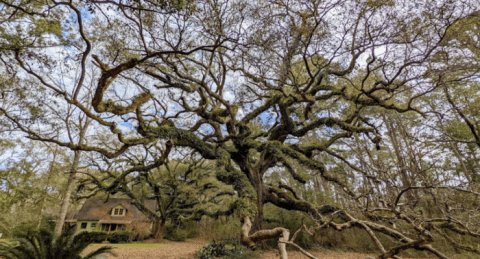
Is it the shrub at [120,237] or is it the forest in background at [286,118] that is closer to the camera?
the forest in background at [286,118]

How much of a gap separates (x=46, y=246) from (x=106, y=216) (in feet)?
54.4

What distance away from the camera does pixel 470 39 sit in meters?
7.05

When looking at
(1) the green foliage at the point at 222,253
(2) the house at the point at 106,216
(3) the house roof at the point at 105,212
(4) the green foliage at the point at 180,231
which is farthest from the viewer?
(3) the house roof at the point at 105,212

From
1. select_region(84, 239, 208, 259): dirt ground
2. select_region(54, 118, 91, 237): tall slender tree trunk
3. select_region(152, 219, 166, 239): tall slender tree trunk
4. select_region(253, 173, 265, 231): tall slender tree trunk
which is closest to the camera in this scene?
select_region(84, 239, 208, 259): dirt ground

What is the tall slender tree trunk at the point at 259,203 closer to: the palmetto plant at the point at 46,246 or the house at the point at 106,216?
the palmetto plant at the point at 46,246

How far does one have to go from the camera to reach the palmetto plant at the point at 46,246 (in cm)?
578

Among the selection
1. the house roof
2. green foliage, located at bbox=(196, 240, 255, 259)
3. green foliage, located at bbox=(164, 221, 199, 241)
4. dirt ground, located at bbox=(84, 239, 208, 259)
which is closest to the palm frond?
dirt ground, located at bbox=(84, 239, 208, 259)

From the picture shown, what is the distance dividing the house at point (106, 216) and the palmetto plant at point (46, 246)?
47.0 feet

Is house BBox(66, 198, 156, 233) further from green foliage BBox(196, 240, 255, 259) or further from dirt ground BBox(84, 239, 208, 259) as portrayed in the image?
green foliage BBox(196, 240, 255, 259)

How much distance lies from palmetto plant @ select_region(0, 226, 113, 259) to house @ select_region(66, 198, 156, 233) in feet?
47.0

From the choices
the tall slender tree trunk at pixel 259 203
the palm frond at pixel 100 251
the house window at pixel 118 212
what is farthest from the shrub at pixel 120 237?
the tall slender tree trunk at pixel 259 203

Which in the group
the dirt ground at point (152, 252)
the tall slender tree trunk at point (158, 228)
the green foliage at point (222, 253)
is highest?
the tall slender tree trunk at point (158, 228)

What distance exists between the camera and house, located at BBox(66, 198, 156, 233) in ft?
65.0

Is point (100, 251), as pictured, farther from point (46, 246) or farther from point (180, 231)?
point (180, 231)
